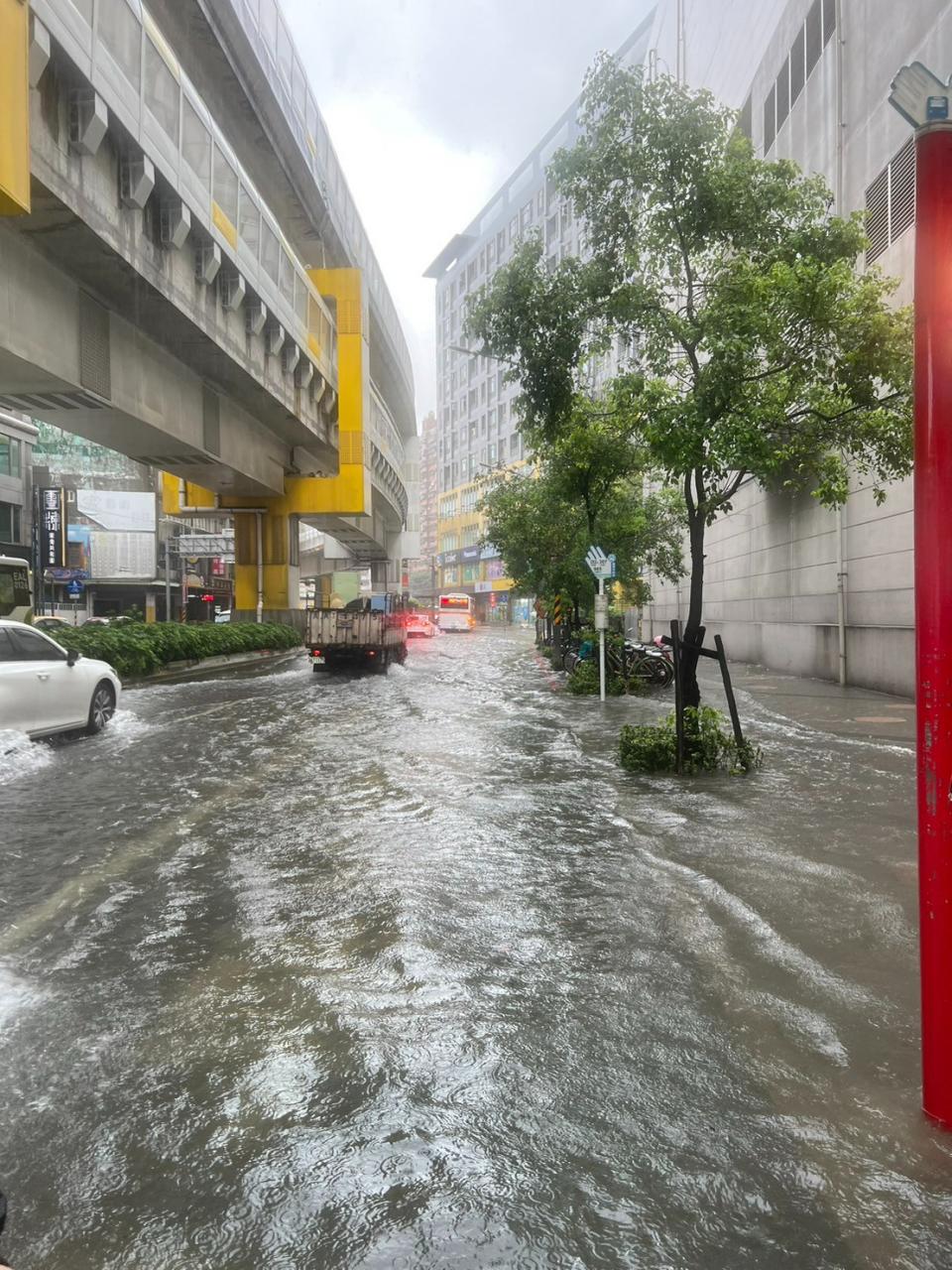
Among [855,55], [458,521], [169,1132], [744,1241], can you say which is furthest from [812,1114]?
[458,521]

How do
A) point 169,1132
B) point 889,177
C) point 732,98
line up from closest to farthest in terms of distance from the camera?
point 169,1132
point 889,177
point 732,98

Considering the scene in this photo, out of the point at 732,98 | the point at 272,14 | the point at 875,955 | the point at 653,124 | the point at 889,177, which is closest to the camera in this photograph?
the point at 875,955

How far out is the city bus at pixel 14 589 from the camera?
2816 centimetres

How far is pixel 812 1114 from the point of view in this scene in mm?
3125

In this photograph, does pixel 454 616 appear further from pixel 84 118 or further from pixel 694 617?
pixel 694 617

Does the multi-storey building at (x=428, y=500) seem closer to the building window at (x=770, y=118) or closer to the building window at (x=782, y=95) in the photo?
the building window at (x=770, y=118)

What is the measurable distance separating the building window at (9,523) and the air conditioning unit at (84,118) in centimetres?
4232

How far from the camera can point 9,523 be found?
51.9 m

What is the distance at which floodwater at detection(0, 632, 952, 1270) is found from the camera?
2.56 m

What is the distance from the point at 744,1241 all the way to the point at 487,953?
2291 millimetres

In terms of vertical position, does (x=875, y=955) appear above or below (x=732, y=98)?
below

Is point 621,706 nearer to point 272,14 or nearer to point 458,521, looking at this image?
point 272,14

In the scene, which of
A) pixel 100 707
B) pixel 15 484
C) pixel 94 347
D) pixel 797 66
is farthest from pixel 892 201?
pixel 15 484

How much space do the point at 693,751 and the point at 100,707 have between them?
8.06 metres
